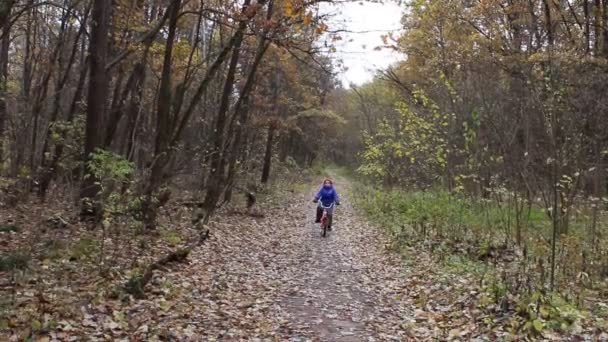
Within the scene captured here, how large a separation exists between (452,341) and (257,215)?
1294 centimetres

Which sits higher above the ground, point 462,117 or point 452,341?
point 462,117

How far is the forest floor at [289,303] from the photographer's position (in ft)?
21.5

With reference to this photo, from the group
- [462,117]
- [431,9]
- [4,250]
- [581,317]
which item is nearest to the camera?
[581,317]

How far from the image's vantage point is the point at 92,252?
9.12m

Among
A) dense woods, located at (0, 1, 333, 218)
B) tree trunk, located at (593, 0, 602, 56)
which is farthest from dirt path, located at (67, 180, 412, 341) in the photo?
tree trunk, located at (593, 0, 602, 56)

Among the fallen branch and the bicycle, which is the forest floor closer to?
the fallen branch

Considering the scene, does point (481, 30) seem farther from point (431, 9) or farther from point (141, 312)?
point (141, 312)

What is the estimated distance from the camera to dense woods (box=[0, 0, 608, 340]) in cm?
758

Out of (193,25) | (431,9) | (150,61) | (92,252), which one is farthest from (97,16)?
(431,9)

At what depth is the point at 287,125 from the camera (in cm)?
2497

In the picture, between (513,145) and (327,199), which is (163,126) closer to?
(327,199)

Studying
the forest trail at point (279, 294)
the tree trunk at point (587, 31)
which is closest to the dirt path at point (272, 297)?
the forest trail at point (279, 294)

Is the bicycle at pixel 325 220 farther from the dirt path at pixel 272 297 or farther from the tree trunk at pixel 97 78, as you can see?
the tree trunk at pixel 97 78

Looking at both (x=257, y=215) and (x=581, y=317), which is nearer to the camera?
(x=581, y=317)
